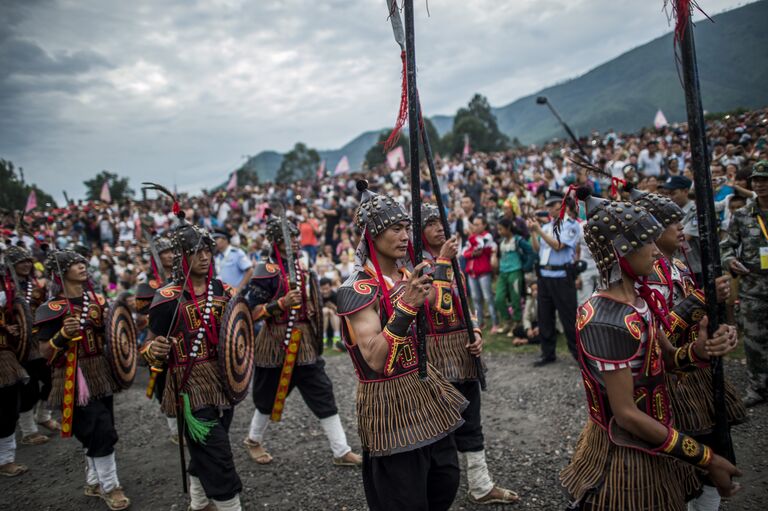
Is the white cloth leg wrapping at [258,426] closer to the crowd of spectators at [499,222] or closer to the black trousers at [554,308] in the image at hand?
the crowd of spectators at [499,222]

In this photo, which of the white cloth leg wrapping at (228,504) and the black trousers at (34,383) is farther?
the black trousers at (34,383)

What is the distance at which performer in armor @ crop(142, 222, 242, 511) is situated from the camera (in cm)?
428

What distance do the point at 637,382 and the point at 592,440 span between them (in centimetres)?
47

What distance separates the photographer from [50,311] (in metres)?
5.12

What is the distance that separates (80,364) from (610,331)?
17.8 ft

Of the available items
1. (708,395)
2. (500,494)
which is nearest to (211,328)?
(500,494)

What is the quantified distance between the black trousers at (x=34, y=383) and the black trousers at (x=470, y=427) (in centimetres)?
637

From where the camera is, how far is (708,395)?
3.31 meters

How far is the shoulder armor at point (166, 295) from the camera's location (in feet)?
14.7

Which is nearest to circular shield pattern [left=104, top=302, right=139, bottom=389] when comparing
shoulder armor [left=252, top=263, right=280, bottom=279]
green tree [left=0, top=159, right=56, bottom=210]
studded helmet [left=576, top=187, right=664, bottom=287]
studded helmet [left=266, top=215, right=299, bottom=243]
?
shoulder armor [left=252, top=263, right=280, bottom=279]

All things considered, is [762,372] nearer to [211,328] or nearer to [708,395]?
[708,395]

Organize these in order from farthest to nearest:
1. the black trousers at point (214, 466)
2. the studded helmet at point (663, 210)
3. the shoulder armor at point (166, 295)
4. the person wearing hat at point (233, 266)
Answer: the person wearing hat at point (233, 266) → the shoulder armor at point (166, 295) → the black trousers at point (214, 466) → the studded helmet at point (663, 210)

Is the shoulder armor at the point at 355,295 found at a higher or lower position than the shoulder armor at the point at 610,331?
higher

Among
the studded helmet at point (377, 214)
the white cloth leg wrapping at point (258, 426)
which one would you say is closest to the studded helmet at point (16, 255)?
the white cloth leg wrapping at point (258, 426)
